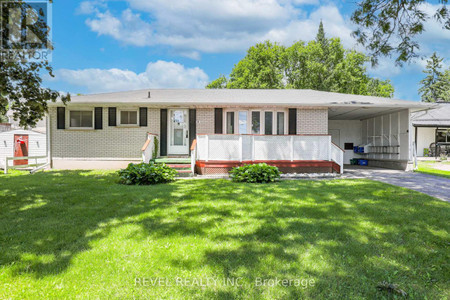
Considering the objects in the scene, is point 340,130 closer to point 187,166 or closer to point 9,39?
point 187,166

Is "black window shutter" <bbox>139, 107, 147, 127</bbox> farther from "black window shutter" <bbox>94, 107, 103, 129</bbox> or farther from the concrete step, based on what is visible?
the concrete step

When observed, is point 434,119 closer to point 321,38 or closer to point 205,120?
point 321,38

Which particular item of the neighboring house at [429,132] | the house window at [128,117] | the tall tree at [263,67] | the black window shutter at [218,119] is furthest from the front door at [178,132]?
the tall tree at [263,67]

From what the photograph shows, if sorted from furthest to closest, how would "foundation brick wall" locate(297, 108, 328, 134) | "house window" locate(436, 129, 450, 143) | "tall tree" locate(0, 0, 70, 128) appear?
"house window" locate(436, 129, 450, 143) < "foundation brick wall" locate(297, 108, 328, 134) < "tall tree" locate(0, 0, 70, 128)

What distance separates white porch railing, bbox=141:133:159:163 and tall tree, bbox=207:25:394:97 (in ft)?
67.6

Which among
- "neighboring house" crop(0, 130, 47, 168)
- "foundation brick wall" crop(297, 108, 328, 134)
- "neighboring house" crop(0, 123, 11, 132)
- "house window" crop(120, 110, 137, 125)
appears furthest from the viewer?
"neighboring house" crop(0, 123, 11, 132)

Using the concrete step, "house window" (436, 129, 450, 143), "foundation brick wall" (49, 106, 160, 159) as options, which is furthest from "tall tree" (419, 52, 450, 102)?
"foundation brick wall" (49, 106, 160, 159)

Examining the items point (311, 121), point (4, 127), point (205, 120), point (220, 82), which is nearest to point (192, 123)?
point (205, 120)

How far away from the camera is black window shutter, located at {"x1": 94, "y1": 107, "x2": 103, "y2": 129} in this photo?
11.4 metres

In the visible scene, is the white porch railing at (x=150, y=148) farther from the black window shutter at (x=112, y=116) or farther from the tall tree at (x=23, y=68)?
the tall tree at (x=23, y=68)

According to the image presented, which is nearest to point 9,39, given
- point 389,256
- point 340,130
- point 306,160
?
point 389,256

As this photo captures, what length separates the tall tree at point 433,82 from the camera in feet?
155

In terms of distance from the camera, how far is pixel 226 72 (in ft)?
116

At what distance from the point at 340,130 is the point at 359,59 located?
1911cm
